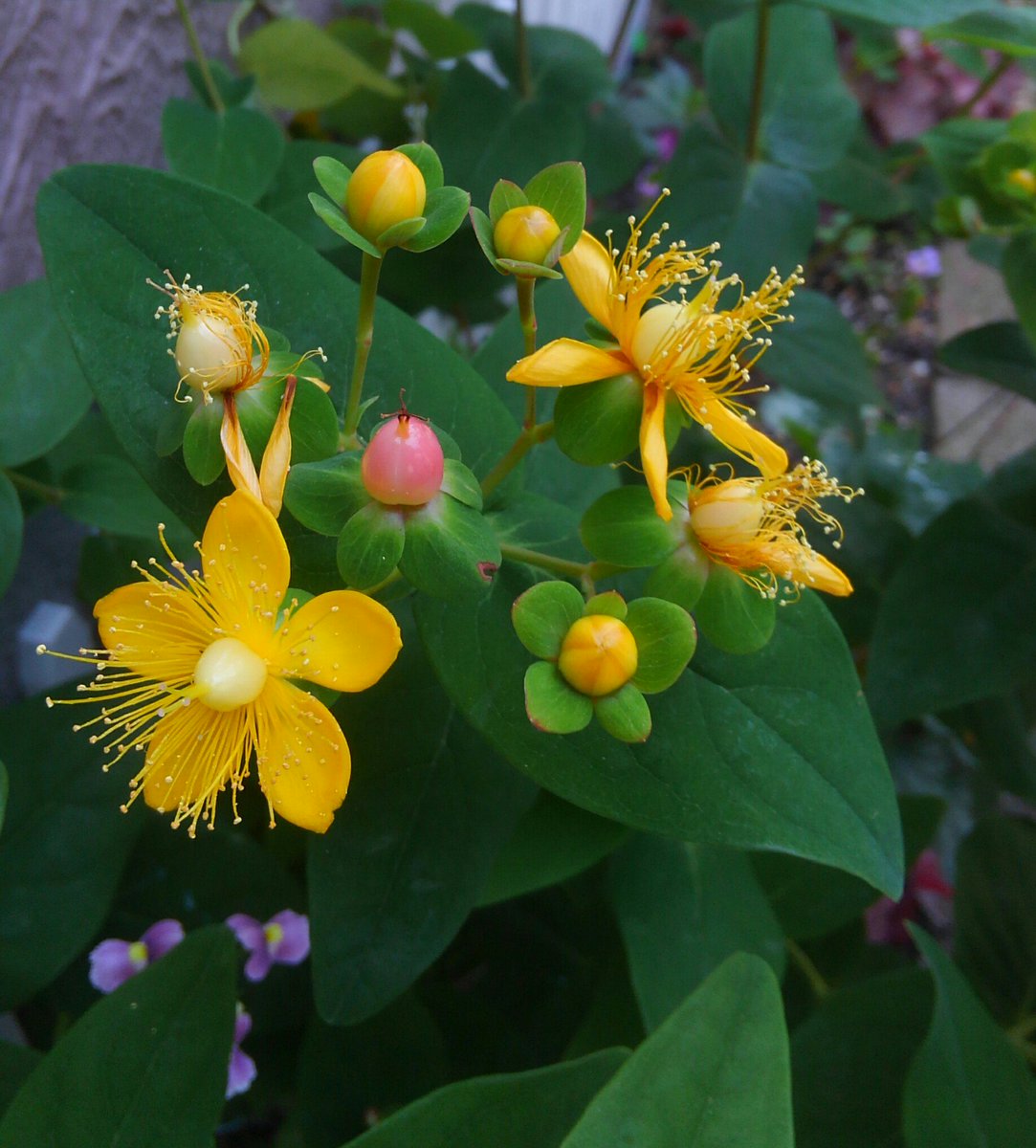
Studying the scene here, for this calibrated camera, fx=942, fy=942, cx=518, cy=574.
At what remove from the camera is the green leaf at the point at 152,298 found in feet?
1.80

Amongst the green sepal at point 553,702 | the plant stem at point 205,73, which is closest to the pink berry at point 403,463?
the green sepal at point 553,702

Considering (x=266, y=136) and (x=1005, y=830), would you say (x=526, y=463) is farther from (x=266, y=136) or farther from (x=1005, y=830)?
(x=1005, y=830)

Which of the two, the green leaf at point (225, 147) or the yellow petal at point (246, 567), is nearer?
the yellow petal at point (246, 567)

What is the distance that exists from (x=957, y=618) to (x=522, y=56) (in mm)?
754

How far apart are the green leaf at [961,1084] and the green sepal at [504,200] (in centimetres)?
57

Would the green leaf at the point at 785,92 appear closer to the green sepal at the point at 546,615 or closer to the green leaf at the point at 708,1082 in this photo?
the green sepal at the point at 546,615

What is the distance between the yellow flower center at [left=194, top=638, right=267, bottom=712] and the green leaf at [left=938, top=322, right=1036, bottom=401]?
879 millimetres

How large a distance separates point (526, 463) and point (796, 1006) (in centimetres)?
64

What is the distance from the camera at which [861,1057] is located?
2.73ft

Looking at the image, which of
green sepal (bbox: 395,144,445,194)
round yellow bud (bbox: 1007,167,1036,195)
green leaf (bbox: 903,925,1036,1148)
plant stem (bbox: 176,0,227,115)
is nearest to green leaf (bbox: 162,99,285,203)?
plant stem (bbox: 176,0,227,115)

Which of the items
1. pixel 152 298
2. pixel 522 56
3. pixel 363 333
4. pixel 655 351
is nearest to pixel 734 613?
pixel 655 351

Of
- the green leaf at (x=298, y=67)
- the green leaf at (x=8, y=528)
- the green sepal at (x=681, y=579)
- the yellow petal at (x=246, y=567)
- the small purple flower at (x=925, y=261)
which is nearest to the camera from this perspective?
the yellow petal at (x=246, y=567)

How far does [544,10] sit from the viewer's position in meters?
1.67

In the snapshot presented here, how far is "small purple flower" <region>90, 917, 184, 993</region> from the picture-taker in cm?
73
